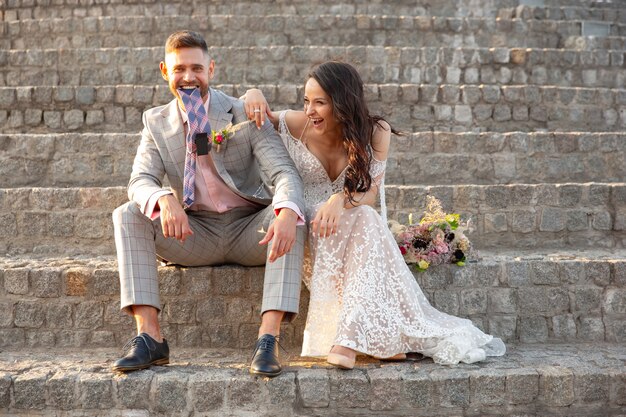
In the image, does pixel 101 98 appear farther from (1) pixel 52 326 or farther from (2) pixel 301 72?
(1) pixel 52 326

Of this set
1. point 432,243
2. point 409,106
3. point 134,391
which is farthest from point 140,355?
point 409,106

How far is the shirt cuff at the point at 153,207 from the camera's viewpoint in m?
3.19

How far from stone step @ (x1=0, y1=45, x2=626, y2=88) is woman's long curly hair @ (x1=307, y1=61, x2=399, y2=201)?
136 inches

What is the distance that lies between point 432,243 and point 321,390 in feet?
3.84

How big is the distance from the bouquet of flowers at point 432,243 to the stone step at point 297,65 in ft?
10.3

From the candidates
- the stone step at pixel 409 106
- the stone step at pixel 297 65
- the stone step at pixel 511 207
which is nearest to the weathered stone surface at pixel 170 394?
the stone step at pixel 511 207

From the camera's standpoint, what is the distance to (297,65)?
23.1 feet

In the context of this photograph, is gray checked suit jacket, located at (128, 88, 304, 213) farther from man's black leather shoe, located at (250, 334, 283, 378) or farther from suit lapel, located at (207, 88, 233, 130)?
man's black leather shoe, located at (250, 334, 283, 378)

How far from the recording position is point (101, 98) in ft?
20.4

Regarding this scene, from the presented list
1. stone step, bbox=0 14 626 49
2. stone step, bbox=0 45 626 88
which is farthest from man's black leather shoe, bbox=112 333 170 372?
stone step, bbox=0 14 626 49

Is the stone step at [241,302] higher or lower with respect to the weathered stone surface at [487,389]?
higher

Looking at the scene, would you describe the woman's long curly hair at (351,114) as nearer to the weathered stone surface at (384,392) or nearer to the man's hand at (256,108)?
the man's hand at (256,108)

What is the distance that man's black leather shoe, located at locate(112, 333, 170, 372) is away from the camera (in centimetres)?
311

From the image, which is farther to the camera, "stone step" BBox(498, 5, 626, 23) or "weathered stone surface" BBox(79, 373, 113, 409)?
"stone step" BBox(498, 5, 626, 23)
